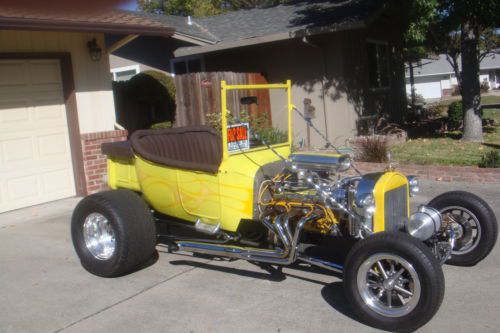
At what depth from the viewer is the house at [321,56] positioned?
503 inches

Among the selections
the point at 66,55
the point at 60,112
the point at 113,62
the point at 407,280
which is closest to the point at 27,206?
the point at 60,112

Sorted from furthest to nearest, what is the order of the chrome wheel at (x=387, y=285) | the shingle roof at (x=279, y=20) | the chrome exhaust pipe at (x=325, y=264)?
the shingle roof at (x=279, y=20)
the chrome exhaust pipe at (x=325, y=264)
the chrome wheel at (x=387, y=285)

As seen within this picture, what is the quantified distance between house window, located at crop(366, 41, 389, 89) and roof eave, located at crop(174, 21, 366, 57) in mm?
2373

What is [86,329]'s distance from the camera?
414 cm

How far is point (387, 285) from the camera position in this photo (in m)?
3.83

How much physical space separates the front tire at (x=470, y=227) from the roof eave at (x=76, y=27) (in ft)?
18.4

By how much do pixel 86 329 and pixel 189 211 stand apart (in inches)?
61.3

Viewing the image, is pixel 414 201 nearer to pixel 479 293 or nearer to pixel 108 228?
pixel 479 293

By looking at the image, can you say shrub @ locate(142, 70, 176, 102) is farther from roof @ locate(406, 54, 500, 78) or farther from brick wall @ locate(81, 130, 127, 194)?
roof @ locate(406, 54, 500, 78)

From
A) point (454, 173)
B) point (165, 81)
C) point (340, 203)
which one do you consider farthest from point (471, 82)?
point (340, 203)

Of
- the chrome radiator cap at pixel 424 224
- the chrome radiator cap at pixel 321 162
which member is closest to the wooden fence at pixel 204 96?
the chrome radiator cap at pixel 321 162

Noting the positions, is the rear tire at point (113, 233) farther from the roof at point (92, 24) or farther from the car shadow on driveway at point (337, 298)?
the roof at point (92, 24)

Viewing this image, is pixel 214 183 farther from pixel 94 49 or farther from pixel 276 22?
pixel 276 22

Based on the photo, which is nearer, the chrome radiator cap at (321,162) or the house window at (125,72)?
the chrome radiator cap at (321,162)
